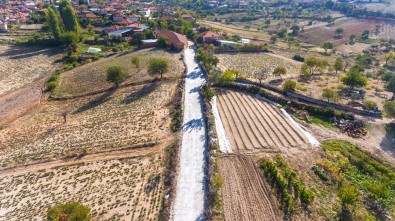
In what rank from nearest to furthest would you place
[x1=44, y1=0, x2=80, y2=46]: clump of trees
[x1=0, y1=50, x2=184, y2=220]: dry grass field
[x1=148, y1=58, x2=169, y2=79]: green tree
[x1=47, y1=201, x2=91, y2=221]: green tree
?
[x1=47, y1=201, x2=91, y2=221]: green tree → [x1=0, y1=50, x2=184, y2=220]: dry grass field → [x1=148, y1=58, x2=169, y2=79]: green tree → [x1=44, y1=0, x2=80, y2=46]: clump of trees

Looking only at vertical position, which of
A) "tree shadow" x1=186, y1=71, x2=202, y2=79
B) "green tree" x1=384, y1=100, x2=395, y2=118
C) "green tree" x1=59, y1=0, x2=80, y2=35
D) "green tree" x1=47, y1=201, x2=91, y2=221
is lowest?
"tree shadow" x1=186, y1=71, x2=202, y2=79

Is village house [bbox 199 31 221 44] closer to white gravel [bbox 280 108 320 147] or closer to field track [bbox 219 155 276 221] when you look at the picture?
white gravel [bbox 280 108 320 147]

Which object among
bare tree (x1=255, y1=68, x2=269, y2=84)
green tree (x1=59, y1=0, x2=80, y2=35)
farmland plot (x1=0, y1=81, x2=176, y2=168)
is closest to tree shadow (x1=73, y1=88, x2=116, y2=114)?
farmland plot (x1=0, y1=81, x2=176, y2=168)

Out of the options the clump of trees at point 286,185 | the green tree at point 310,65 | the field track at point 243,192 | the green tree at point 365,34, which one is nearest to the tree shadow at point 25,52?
the green tree at point 310,65

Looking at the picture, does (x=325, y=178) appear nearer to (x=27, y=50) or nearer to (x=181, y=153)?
(x=181, y=153)

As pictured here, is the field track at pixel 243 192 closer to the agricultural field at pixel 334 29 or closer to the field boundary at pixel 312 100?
the field boundary at pixel 312 100

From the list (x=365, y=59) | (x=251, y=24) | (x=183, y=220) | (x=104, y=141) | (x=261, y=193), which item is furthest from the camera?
(x=251, y=24)

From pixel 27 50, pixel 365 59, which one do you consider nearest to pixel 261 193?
pixel 365 59

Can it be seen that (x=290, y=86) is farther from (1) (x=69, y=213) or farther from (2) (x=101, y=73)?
(2) (x=101, y=73)
